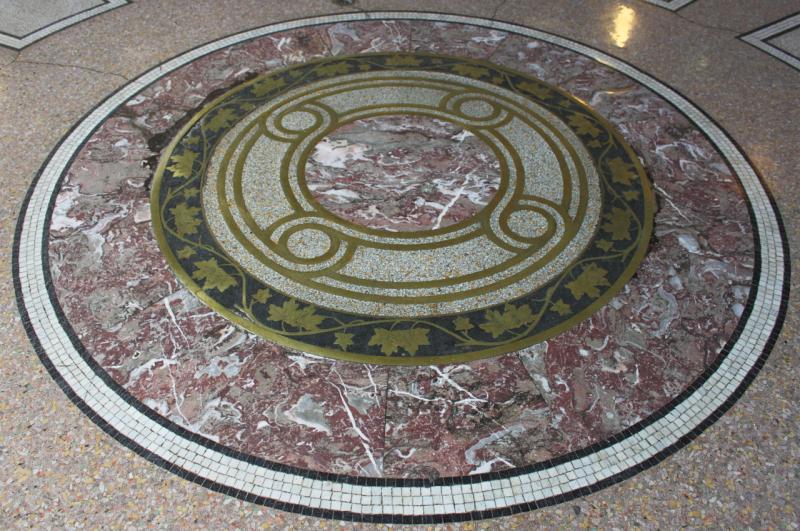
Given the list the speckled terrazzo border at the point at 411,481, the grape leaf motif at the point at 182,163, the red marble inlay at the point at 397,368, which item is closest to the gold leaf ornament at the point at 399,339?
the red marble inlay at the point at 397,368

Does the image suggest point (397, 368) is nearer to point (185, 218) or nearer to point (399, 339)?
point (399, 339)

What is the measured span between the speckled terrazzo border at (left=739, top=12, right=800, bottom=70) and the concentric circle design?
5.55 ft

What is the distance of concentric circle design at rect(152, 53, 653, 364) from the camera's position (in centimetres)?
321

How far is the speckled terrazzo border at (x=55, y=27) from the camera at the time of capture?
4949 millimetres

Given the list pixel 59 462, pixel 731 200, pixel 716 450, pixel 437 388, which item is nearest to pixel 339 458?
pixel 437 388

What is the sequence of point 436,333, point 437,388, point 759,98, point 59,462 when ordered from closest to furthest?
point 59,462
point 437,388
point 436,333
point 759,98

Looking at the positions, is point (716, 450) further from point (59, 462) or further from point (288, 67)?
point (288, 67)

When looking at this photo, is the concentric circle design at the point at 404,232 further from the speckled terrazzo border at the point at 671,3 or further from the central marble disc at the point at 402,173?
the speckled terrazzo border at the point at 671,3

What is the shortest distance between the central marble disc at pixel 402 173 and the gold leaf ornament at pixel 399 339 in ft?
2.36

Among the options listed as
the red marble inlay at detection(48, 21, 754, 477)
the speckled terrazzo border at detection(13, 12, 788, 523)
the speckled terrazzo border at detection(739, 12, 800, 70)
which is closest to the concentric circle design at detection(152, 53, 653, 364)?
the red marble inlay at detection(48, 21, 754, 477)

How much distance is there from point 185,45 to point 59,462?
3.35 metres

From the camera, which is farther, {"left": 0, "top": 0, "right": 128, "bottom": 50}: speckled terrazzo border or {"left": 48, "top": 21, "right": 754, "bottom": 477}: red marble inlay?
{"left": 0, "top": 0, "right": 128, "bottom": 50}: speckled terrazzo border

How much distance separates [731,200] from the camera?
3795 millimetres

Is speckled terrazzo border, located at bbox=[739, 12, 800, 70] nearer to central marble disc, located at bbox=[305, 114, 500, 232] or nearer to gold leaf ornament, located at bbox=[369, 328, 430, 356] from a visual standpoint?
central marble disc, located at bbox=[305, 114, 500, 232]
